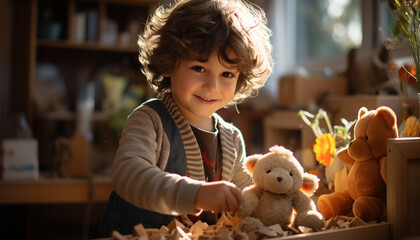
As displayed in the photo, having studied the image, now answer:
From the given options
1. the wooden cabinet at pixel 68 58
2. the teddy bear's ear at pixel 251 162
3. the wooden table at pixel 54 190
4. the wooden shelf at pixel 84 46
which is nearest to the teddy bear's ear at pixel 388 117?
the teddy bear's ear at pixel 251 162

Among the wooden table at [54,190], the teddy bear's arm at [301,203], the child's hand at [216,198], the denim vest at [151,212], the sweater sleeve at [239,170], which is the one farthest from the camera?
the wooden table at [54,190]

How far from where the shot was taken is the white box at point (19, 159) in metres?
2.00

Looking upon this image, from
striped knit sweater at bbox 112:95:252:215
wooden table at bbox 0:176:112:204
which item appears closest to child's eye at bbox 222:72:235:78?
striped knit sweater at bbox 112:95:252:215

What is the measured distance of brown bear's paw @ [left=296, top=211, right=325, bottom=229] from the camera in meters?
0.66

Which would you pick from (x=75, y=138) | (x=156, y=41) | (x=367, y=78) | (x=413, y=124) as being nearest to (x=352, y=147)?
(x=413, y=124)

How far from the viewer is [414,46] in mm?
843

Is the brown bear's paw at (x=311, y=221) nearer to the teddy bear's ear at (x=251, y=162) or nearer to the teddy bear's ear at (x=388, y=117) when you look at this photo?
the teddy bear's ear at (x=251, y=162)

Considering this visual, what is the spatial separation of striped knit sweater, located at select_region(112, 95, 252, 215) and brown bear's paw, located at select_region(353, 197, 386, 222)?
236mm

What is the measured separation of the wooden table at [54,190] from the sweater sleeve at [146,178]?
1.43 metres

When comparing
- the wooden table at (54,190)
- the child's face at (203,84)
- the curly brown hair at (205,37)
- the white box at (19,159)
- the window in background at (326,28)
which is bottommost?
the wooden table at (54,190)

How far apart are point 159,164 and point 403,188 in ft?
1.38

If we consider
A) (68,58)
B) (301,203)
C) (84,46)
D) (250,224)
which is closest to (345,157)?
(301,203)

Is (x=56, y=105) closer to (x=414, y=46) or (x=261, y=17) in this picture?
(x=261, y=17)

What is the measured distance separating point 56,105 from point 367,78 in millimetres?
1643
